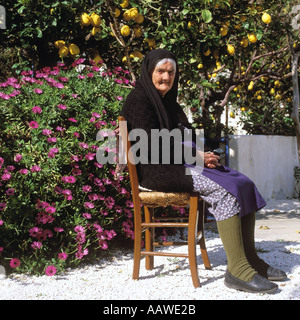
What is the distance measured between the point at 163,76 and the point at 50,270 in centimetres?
161

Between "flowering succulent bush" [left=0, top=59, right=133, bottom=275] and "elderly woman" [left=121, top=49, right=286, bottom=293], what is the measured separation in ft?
2.28

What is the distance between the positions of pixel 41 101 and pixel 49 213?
40.0 inches

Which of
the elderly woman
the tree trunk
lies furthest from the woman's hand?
the tree trunk

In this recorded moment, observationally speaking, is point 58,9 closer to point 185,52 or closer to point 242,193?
point 185,52

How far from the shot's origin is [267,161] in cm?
825

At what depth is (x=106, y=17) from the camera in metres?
4.87

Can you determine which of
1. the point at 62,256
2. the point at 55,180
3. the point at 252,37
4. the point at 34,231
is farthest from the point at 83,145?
the point at 252,37

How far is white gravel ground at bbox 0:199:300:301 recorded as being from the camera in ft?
A: 9.60

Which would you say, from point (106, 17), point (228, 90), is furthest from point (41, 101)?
point (228, 90)

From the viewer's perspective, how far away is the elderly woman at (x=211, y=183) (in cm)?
294

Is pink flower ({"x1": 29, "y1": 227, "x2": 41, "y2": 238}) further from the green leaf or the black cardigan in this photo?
the green leaf

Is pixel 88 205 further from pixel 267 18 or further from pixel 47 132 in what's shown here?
pixel 267 18

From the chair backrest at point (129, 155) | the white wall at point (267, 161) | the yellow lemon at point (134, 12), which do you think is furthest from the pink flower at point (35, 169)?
the white wall at point (267, 161)
